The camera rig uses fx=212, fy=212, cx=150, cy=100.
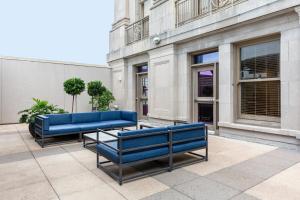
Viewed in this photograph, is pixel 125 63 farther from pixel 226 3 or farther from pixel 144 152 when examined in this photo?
pixel 144 152

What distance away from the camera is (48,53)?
12.6 meters

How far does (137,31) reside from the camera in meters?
9.72

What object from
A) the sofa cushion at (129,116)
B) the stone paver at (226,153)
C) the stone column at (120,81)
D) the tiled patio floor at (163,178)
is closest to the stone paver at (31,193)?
the tiled patio floor at (163,178)

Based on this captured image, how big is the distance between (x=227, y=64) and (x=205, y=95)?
134cm

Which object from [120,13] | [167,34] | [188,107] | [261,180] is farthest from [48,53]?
[261,180]

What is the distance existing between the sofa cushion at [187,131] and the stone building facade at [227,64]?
210 cm

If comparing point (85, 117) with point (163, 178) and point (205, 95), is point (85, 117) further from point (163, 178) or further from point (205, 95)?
point (163, 178)

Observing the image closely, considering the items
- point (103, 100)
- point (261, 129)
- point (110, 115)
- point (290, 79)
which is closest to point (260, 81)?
point (290, 79)

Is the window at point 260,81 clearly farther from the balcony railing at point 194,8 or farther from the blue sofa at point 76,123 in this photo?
the blue sofa at point 76,123

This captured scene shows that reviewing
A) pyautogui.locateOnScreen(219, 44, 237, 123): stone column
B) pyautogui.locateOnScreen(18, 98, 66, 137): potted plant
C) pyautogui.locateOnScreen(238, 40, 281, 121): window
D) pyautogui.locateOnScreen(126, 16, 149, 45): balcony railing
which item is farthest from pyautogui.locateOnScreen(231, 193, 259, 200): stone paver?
pyautogui.locateOnScreen(126, 16, 149, 45): balcony railing

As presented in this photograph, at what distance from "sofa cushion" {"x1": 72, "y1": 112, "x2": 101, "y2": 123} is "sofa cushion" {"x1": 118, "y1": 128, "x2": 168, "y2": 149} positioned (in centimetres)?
365

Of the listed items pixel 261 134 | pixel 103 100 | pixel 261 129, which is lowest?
pixel 261 134

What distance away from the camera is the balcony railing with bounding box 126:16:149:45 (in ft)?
30.4

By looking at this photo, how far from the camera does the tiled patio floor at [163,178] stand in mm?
2621
